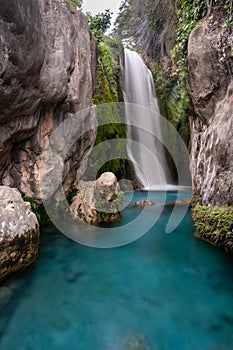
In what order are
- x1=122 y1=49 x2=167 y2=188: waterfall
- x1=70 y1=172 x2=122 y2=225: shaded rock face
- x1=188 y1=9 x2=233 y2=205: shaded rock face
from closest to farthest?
x1=188 y1=9 x2=233 y2=205: shaded rock face < x1=70 y1=172 x2=122 y2=225: shaded rock face < x1=122 y1=49 x2=167 y2=188: waterfall

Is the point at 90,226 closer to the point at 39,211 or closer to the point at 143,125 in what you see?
the point at 39,211

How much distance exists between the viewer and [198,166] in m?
7.89

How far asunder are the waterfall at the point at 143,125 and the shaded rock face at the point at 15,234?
10.3 meters

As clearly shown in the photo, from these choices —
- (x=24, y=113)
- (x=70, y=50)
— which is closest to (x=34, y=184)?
(x=24, y=113)

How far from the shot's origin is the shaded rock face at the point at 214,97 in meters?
5.45

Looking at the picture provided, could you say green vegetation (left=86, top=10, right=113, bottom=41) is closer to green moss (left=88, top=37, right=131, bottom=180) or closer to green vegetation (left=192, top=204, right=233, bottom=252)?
green moss (left=88, top=37, right=131, bottom=180)

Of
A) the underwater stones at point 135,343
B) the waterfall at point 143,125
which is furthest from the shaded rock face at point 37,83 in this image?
the waterfall at point 143,125

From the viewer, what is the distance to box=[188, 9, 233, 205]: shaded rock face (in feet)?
17.9

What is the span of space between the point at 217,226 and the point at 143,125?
37.7ft

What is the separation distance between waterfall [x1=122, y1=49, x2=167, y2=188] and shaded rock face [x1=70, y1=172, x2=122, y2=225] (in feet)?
23.2

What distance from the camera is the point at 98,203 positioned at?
7.02 metres

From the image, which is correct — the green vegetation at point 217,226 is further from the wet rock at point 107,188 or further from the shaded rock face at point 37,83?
the shaded rock face at point 37,83

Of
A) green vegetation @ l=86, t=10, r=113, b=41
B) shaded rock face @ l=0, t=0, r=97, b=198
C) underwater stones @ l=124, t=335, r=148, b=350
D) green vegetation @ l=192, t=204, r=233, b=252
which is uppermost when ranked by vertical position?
green vegetation @ l=86, t=10, r=113, b=41

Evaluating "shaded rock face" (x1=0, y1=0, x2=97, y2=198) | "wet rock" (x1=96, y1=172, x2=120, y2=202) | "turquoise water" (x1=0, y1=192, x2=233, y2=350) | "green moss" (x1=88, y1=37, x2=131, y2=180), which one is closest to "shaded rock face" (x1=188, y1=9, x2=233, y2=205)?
"turquoise water" (x1=0, y1=192, x2=233, y2=350)
